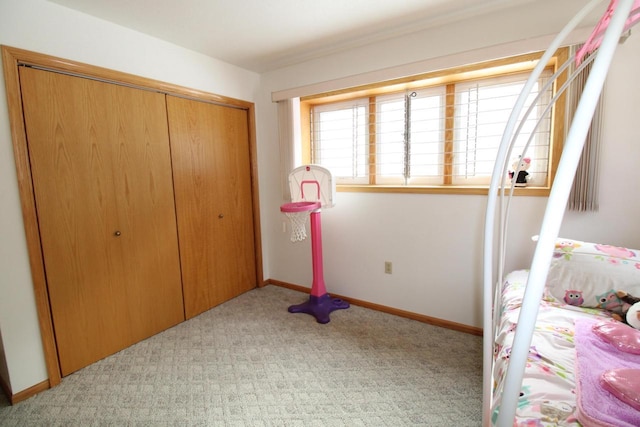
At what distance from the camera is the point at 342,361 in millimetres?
2176

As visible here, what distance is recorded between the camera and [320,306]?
2840 mm

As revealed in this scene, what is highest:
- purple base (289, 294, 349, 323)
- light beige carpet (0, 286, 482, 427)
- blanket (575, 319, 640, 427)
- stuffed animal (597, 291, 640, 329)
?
stuffed animal (597, 291, 640, 329)

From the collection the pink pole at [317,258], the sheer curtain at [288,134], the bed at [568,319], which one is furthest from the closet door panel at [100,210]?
the bed at [568,319]

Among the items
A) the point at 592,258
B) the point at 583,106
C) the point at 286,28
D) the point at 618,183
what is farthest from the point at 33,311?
the point at 618,183

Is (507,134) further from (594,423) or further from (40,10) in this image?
(40,10)

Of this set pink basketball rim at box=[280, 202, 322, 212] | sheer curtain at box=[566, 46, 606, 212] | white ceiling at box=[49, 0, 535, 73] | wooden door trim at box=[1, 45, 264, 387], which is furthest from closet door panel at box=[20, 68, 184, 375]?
sheer curtain at box=[566, 46, 606, 212]

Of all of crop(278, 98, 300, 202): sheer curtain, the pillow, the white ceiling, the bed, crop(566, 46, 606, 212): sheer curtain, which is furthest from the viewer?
crop(278, 98, 300, 202): sheer curtain

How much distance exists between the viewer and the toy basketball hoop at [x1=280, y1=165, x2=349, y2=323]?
2738mm

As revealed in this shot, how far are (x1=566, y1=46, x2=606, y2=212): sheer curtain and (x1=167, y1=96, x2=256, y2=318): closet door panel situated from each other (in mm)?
2661

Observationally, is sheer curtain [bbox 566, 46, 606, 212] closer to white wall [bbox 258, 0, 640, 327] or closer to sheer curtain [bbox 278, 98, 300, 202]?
white wall [bbox 258, 0, 640, 327]

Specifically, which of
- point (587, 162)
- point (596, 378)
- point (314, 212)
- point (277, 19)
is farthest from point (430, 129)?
point (596, 378)

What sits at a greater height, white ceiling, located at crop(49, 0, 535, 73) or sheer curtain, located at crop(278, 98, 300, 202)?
white ceiling, located at crop(49, 0, 535, 73)

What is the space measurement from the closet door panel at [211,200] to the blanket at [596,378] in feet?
8.79

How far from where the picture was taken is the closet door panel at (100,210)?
6.40 ft
